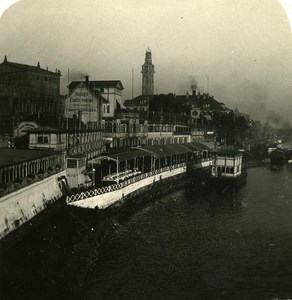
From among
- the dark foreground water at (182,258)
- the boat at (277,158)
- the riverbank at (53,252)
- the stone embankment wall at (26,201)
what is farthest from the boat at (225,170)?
the boat at (277,158)

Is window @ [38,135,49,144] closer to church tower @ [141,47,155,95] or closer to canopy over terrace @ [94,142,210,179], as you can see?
canopy over terrace @ [94,142,210,179]

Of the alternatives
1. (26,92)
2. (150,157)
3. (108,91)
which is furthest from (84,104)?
(26,92)

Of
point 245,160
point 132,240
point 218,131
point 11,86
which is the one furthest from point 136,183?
point 218,131

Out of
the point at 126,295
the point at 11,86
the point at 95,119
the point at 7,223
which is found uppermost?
the point at 11,86

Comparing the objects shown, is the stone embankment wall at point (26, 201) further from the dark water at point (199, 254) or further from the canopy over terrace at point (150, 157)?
the canopy over terrace at point (150, 157)

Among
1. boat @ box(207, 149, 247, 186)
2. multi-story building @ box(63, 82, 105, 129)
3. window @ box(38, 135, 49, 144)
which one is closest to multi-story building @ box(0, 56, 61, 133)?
multi-story building @ box(63, 82, 105, 129)

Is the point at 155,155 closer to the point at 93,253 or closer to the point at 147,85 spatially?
the point at 93,253
